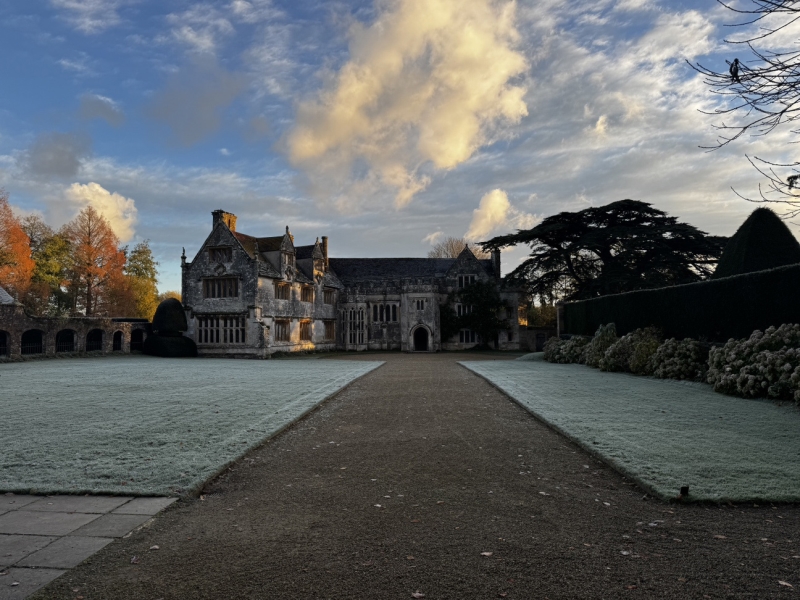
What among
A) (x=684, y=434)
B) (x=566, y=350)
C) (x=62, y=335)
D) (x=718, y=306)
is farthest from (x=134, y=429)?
(x=62, y=335)

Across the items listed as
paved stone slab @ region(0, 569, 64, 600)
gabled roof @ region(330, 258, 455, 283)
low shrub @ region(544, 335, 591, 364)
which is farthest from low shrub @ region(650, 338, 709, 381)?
gabled roof @ region(330, 258, 455, 283)

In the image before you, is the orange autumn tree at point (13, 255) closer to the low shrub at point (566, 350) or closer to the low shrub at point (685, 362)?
the low shrub at point (566, 350)

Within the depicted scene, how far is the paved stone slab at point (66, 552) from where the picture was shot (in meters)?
3.77

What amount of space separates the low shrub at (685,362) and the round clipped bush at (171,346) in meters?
27.3

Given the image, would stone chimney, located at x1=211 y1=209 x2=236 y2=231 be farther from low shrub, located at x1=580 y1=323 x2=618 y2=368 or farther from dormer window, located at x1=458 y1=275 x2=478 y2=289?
low shrub, located at x1=580 y1=323 x2=618 y2=368

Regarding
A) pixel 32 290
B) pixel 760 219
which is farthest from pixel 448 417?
pixel 32 290

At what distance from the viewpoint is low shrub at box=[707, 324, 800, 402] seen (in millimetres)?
11422

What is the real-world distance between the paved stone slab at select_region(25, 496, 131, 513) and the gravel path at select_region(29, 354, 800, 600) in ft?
2.00

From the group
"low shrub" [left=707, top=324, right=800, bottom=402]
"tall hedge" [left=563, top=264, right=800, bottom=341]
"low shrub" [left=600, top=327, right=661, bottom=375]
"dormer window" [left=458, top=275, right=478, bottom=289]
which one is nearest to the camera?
"low shrub" [left=707, top=324, right=800, bottom=402]

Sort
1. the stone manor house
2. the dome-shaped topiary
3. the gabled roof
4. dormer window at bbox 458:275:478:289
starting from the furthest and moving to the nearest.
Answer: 1. the gabled roof
2. dormer window at bbox 458:275:478:289
3. the dome-shaped topiary
4. the stone manor house

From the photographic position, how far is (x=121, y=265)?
46875mm

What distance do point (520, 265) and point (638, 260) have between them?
765cm

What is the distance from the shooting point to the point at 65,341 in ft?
107

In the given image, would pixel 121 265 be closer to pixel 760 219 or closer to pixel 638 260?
pixel 638 260
